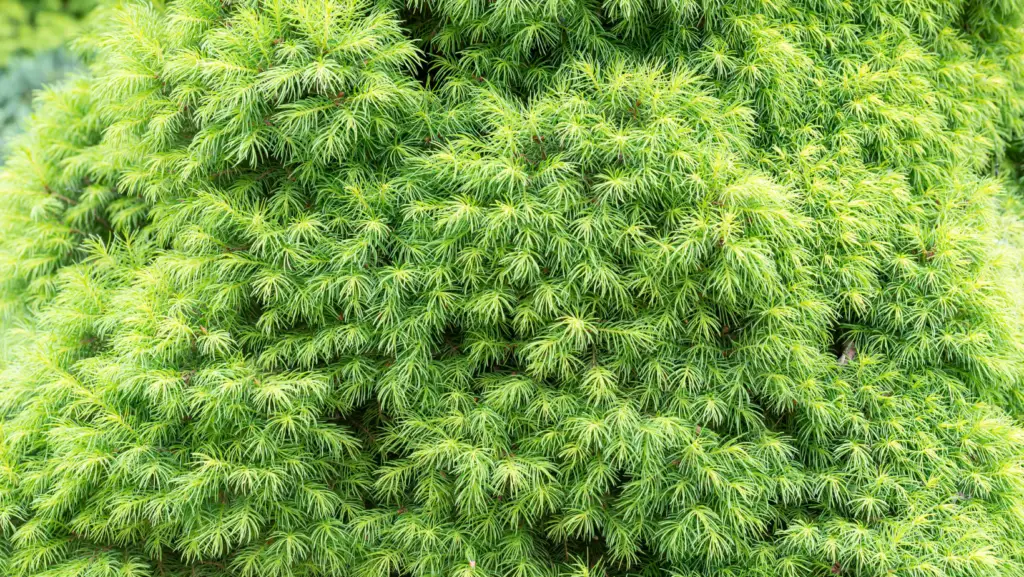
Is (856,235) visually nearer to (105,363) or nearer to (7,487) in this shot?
(105,363)

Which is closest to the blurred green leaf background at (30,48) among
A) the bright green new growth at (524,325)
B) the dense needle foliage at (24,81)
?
the dense needle foliage at (24,81)

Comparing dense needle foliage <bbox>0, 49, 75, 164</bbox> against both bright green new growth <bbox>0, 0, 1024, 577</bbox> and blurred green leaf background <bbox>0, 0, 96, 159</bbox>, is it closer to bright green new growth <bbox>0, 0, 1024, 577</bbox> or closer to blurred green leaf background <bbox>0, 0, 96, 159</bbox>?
blurred green leaf background <bbox>0, 0, 96, 159</bbox>

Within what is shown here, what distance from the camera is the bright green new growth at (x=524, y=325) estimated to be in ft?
5.35

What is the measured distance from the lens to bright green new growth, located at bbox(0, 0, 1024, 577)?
1.63 m

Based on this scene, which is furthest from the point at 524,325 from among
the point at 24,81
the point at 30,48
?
the point at 30,48

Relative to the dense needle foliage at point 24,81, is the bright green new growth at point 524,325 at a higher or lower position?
higher

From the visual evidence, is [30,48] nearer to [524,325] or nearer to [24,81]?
[24,81]

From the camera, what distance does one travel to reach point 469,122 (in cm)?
177

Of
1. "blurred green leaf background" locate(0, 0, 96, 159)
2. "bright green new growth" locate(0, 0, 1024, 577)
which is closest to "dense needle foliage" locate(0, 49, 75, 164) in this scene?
"blurred green leaf background" locate(0, 0, 96, 159)

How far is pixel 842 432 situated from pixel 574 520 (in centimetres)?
69

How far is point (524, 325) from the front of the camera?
163 centimetres

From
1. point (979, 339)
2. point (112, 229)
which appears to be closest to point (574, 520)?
point (979, 339)

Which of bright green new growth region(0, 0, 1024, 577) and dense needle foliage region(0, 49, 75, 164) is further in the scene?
dense needle foliage region(0, 49, 75, 164)

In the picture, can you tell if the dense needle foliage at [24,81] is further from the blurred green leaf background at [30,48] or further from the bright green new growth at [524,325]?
the bright green new growth at [524,325]
